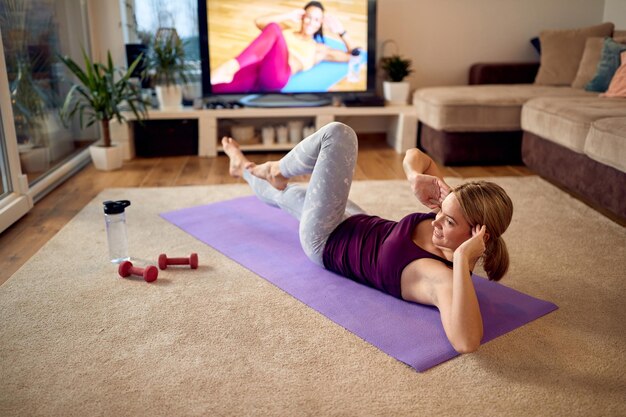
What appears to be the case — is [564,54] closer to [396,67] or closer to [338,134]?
[396,67]

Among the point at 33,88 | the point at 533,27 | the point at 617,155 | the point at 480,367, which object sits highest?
the point at 533,27

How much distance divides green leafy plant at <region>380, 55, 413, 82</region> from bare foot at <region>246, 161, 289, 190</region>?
2439 millimetres

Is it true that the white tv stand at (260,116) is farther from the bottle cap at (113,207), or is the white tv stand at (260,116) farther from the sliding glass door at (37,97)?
the bottle cap at (113,207)

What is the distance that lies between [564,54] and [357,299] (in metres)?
3.31

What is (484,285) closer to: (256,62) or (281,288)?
(281,288)

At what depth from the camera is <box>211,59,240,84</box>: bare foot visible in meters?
4.36

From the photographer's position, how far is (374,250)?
1.98m

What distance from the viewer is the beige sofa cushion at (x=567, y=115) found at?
2990mm

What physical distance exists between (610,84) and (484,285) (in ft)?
7.64

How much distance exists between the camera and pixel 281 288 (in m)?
2.12

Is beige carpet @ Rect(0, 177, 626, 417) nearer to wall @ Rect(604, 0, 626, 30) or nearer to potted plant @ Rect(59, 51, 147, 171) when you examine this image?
potted plant @ Rect(59, 51, 147, 171)

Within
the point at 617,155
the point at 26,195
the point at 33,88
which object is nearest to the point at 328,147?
the point at 617,155

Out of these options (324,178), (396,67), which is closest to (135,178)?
(324,178)

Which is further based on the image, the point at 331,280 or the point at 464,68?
the point at 464,68
